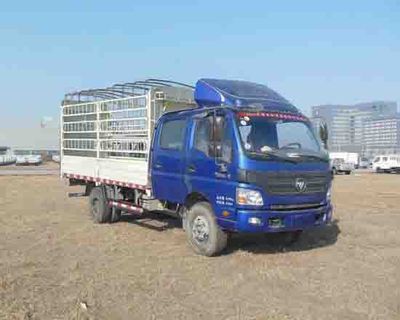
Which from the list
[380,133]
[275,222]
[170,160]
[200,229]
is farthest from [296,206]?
[380,133]

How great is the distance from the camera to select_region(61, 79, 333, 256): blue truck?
29.6 feet

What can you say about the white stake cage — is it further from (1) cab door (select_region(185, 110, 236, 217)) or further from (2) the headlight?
(2) the headlight

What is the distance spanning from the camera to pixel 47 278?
8000 millimetres

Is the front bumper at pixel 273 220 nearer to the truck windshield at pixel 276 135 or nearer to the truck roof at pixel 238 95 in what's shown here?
the truck windshield at pixel 276 135

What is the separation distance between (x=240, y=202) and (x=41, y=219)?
6841 millimetres

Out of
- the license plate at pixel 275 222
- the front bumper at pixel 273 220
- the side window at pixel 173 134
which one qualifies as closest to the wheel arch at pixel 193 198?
the front bumper at pixel 273 220

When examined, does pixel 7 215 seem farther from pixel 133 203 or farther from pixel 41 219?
pixel 133 203

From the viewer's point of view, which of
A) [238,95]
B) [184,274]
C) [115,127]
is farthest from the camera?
[115,127]

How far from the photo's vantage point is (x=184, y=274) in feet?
27.3

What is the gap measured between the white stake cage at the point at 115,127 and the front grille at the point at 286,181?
2936 mm

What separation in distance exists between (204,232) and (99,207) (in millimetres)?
4336

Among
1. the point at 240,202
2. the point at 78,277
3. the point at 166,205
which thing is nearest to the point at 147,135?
the point at 166,205

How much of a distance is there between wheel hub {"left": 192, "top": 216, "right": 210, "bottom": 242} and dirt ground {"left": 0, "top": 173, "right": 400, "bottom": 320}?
34 centimetres

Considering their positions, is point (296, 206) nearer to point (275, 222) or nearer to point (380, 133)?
point (275, 222)
